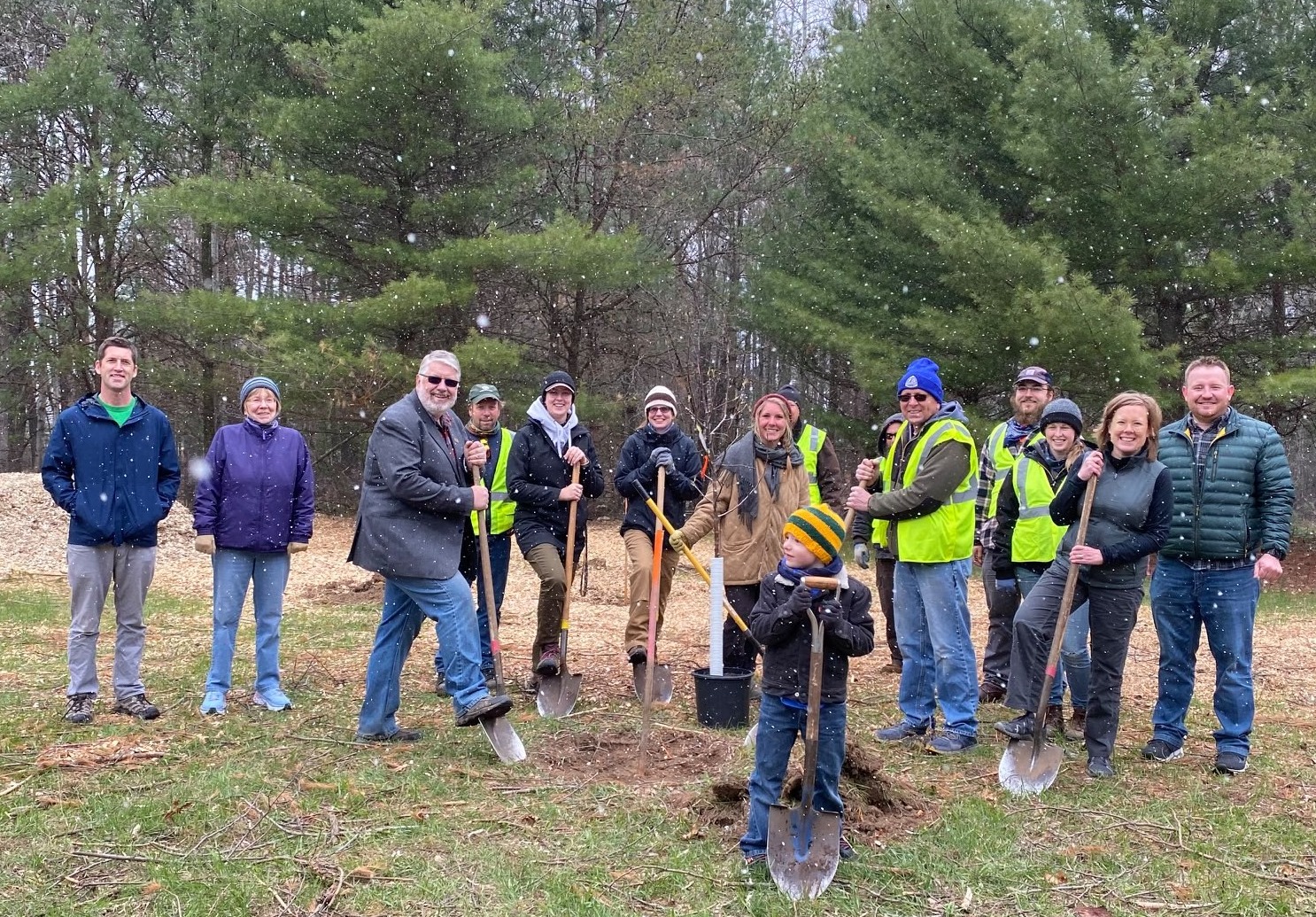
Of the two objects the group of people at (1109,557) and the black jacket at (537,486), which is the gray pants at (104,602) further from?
the group of people at (1109,557)

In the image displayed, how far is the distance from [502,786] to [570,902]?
1.26 metres

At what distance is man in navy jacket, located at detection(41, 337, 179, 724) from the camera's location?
559cm

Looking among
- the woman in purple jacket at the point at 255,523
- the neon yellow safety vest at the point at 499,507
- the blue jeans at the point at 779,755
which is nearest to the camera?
the blue jeans at the point at 779,755

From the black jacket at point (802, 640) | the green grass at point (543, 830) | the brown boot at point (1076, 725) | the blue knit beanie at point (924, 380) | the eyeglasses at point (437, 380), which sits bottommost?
the green grass at point (543, 830)

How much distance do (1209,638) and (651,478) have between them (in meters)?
3.22

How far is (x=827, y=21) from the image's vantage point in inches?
968

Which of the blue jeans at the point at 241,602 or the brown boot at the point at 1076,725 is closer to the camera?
the brown boot at the point at 1076,725

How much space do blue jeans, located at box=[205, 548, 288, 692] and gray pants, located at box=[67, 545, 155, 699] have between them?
384mm

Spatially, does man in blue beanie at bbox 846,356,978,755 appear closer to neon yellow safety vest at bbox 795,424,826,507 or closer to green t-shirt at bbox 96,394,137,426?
neon yellow safety vest at bbox 795,424,826,507

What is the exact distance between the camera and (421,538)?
5188mm

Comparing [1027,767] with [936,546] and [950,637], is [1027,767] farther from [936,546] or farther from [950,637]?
[936,546]

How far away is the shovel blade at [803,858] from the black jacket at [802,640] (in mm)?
418

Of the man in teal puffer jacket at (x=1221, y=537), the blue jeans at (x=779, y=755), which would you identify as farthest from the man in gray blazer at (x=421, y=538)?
the man in teal puffer jacket at (x=1221, y=537)

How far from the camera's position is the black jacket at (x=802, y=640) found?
3727 millimetres
